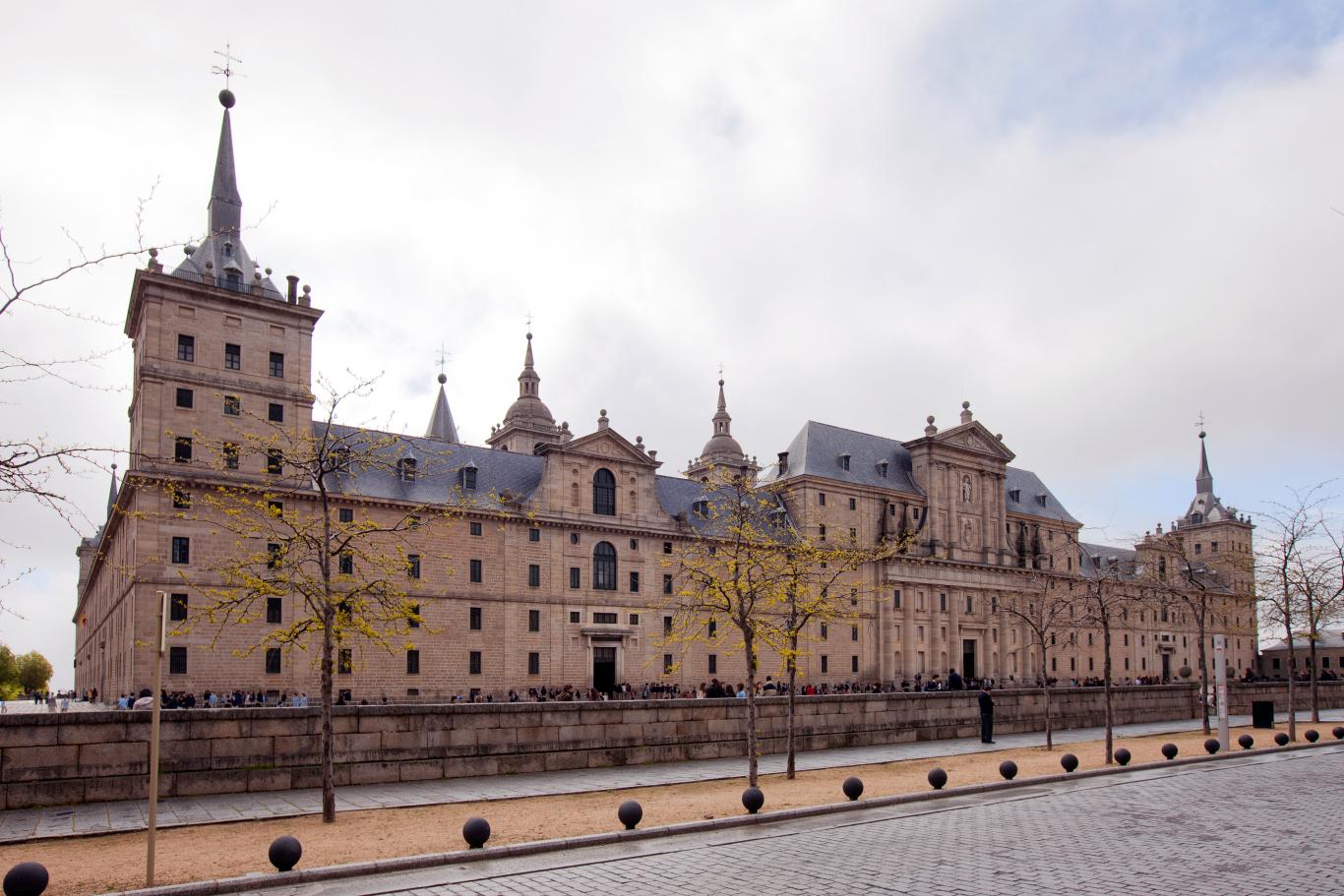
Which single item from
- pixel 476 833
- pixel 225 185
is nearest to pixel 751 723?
pixel 476 833

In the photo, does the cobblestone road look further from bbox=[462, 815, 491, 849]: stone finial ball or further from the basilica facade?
the basilica facade

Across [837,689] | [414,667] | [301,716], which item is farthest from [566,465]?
[301,716]

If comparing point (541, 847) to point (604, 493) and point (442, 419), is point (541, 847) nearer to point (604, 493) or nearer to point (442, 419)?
point (604, 493)

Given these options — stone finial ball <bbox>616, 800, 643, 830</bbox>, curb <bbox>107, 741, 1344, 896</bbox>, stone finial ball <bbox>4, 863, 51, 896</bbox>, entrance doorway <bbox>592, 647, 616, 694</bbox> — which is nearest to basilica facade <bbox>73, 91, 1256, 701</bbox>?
entrance doorway <bbox>592, 647, 616, 694</bbox>

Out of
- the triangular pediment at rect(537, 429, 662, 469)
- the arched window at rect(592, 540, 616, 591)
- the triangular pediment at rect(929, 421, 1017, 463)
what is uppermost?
the triangular pediment at rect(929, 421, 1017, 463)

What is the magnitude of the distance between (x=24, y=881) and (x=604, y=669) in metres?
49.0

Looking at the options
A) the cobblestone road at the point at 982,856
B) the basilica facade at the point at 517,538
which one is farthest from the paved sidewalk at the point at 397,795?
the cobblestone road at the point at 982,856

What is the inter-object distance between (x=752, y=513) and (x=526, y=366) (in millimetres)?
72895

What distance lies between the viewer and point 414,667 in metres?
50.7

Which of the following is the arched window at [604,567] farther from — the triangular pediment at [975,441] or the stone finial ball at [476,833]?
the stone finial ball at [476,833]

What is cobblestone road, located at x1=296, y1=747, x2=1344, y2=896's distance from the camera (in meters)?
11.4

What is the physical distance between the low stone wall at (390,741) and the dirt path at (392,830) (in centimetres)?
357

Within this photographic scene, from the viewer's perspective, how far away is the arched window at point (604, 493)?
60.4m

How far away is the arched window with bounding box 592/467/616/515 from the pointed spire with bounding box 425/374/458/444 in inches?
1348
